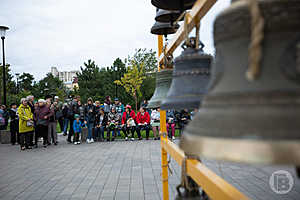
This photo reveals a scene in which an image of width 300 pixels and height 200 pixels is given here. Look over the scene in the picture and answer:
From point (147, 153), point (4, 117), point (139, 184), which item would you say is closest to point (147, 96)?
point (4, 117)

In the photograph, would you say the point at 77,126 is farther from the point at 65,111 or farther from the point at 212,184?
the point at 212,184

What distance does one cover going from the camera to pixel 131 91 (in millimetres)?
37344

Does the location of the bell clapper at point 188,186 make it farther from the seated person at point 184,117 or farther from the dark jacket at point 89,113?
the dark jacket at point 89,113

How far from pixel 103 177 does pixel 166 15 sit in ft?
14.1

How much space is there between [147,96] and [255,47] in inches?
1596

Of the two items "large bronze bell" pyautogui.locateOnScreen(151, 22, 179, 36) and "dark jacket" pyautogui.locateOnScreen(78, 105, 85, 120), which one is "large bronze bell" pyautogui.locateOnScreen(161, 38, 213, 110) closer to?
"large bronze bell" pyautogui.locateOnScreen(151, 22, 179, 36)

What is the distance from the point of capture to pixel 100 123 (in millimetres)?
13109

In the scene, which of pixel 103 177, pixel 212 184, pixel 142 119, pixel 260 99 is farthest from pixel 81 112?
pixel 260 99

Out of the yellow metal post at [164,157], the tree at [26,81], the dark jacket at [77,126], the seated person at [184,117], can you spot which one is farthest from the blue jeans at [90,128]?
the tree at [26,81]

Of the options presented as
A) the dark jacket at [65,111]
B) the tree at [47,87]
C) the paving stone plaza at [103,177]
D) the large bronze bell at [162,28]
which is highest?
the tree at [47,87]

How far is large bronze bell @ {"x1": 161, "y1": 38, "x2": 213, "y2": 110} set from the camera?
1644 mm

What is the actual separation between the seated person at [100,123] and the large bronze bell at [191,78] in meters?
11.7

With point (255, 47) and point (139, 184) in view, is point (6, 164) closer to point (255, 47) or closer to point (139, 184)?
point (139, 184)

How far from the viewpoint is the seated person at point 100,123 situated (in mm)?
13191
